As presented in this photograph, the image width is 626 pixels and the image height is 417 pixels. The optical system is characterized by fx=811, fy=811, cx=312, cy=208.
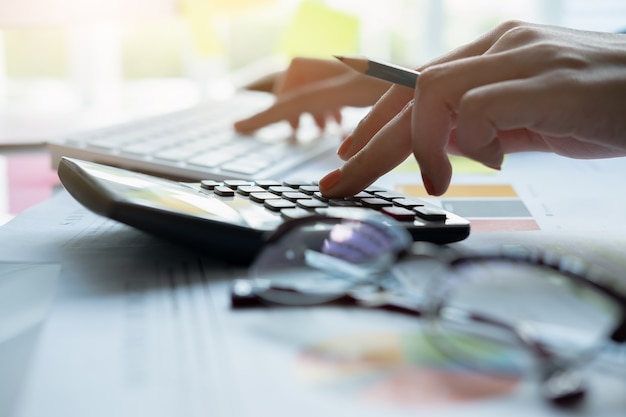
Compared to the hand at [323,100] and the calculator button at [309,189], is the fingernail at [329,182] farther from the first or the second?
the hand at [323,100]

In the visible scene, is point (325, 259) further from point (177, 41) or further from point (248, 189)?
point (177, 41)

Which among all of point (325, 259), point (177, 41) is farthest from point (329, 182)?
point (177, 41)

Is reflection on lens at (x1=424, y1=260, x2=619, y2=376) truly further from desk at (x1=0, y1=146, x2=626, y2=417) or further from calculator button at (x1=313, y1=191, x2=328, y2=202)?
calculator button at (x1=313, y1=191, x2=328, y2=202)

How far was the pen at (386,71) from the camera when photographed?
1.98 ft

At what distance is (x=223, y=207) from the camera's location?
1.64 ft

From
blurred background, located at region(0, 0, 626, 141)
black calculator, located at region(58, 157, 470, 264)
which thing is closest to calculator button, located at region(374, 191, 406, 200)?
black calculator, located at region(58, 157, 470, 264)

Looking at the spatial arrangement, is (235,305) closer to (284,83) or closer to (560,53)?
(560,53)

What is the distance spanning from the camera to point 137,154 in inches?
30.3

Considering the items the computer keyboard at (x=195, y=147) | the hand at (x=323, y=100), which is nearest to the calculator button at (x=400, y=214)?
the computer keyboard at (x=195, y=147)

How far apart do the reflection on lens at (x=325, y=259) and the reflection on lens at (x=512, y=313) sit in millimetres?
49

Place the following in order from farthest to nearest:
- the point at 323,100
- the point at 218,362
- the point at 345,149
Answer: the point at 323,100, the point at 345,149, the point at 218,362

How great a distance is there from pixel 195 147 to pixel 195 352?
486mm

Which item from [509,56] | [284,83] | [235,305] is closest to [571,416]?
[235,305]

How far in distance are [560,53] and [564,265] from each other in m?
0.22
